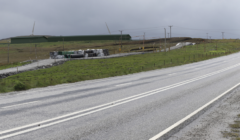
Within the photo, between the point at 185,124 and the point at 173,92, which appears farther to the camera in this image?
the point at 173,92

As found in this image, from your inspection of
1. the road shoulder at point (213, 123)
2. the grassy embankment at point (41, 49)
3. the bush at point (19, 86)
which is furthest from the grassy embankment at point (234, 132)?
the grassy embankment at point (41, 49)

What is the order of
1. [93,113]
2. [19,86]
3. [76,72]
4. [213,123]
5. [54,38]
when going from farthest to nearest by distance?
1. [54,38]
2. [76,72]
3. [19,86]
4. [93,113]
5. [213,123]

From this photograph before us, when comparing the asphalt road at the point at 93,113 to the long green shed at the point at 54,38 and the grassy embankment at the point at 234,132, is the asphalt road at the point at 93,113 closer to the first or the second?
the grassy embankment at the point at 234,132

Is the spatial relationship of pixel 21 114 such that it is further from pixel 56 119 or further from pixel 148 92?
pixel 148 92

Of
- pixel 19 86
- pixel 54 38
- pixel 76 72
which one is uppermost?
pixel 54 38

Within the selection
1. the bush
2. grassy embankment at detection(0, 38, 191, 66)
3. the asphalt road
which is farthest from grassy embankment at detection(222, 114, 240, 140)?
grassy embankment at detection(0, 38, 191, 66)

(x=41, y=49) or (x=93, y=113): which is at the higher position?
(x=41, y=49)

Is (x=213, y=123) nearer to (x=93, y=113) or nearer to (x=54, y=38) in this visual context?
(x=93, y=113)

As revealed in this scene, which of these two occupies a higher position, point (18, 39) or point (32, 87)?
point (18, 39)

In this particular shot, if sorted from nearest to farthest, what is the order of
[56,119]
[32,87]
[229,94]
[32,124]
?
[32,124] → [56,119] → [229,94] → [32,87]

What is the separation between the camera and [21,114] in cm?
860

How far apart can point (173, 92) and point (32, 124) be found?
348 inches

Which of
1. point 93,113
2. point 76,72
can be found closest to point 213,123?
point 93,113

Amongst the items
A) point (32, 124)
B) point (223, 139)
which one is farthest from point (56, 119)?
point (223, 139)
